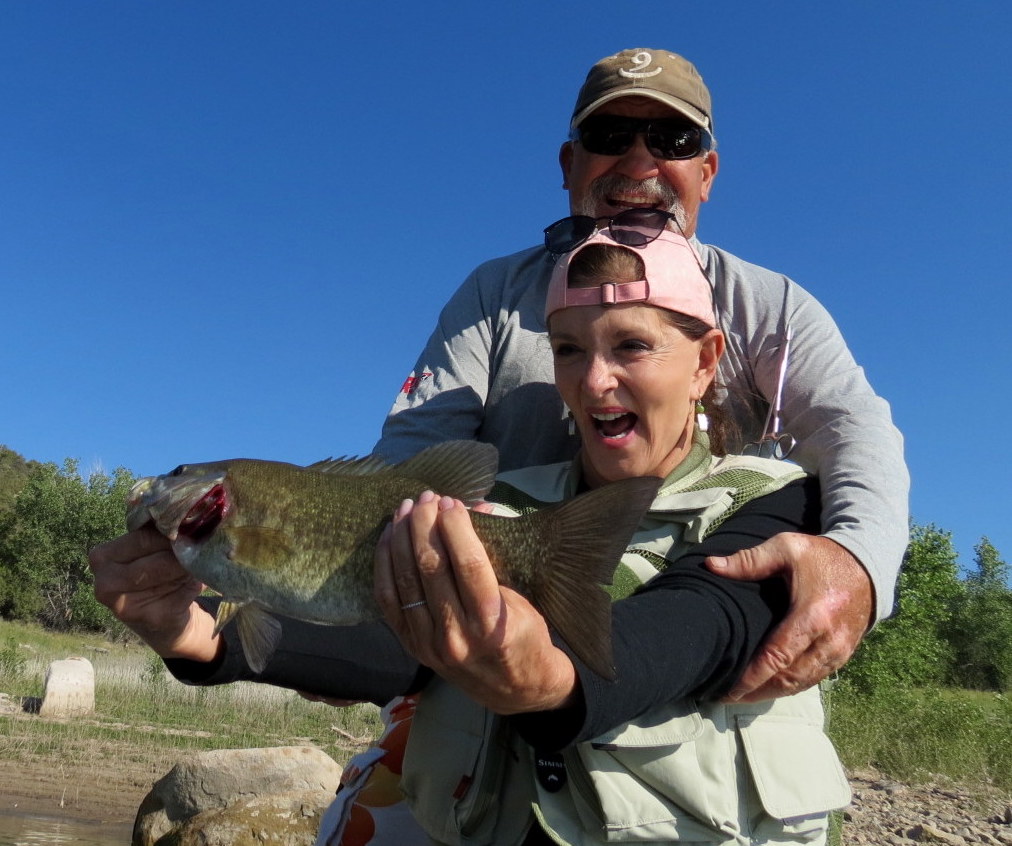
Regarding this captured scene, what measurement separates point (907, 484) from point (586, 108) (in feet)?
6.95

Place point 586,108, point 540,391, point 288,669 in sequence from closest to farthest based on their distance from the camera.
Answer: point 288,669, point 540,391, point 586,108

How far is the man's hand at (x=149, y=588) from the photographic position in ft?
8.82

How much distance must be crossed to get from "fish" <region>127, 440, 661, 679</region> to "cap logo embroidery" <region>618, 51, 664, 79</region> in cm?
251

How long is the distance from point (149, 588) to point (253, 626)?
37 centimetres

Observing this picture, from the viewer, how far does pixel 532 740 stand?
102 inches

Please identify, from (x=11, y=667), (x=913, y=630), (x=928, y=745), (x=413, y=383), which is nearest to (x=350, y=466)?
(x=413, y=383)

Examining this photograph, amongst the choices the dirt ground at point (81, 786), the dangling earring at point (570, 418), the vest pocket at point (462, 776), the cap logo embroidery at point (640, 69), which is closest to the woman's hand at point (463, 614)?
the vest pocket at point (462, 776)

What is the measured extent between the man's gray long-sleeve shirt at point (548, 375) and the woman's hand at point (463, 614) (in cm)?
156

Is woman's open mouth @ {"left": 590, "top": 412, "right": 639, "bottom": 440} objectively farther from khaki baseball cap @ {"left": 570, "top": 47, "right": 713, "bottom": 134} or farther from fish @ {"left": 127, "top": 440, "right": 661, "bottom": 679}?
khaki baseball cap @ {"left": 570, "top": 47, "right": 713, "bottom": 134}

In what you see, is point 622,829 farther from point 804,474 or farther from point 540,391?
point 540,391

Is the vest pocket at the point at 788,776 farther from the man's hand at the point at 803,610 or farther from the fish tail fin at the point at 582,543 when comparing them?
the fish tail fin at the point at 582,543

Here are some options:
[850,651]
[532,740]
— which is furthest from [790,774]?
[532,740]

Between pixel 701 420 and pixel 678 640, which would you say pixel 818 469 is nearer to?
pixel 701 420

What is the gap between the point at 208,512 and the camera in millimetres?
2496
